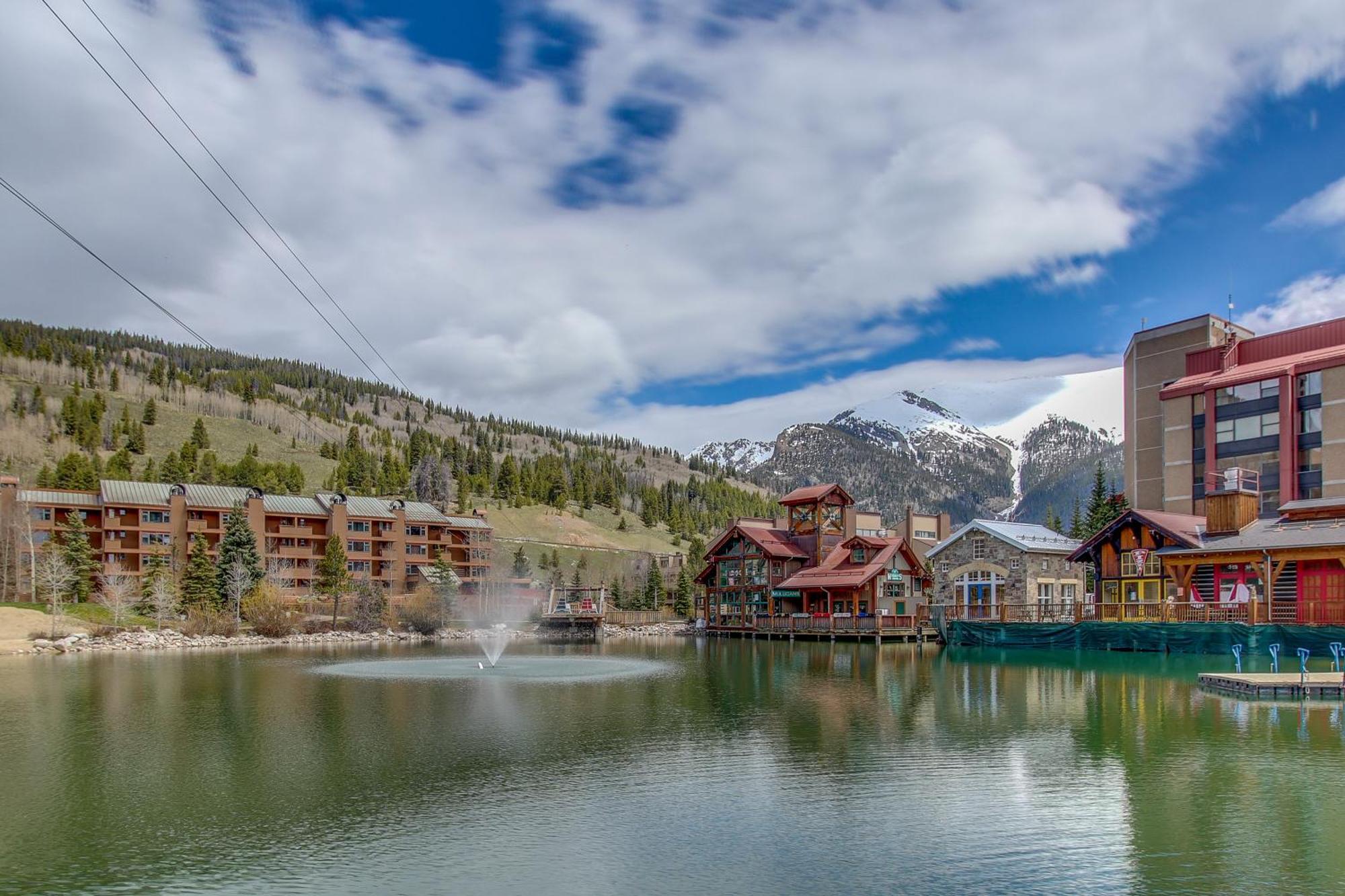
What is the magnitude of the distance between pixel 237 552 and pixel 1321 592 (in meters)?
68.6

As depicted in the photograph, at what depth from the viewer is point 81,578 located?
3027 inches

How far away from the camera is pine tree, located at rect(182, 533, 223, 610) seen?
2872 inches

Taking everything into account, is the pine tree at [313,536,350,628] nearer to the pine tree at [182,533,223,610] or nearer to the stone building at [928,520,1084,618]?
the pine tree at [182,533,223,610]

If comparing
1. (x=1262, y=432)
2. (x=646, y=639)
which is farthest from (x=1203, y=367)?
(x=646, y=639)

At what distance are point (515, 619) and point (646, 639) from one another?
23.8 m

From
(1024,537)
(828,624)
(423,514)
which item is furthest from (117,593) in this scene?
(1024,537)

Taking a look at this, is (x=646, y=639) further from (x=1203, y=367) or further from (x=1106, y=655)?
(x=1203, y=367)

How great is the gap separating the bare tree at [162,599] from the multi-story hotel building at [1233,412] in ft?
234

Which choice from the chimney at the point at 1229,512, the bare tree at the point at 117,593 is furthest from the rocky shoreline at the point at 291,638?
the chimney at the point at 1229,512

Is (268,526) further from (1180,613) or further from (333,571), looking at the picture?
(1180,613)

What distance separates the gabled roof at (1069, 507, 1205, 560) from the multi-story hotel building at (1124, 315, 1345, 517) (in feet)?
37.1

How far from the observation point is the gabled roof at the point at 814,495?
260 feet

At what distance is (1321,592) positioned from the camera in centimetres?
4688

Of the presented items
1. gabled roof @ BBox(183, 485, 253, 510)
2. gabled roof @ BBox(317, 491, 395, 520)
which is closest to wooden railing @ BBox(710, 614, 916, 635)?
gabled roof @ BBox(317, 491, 395, 520)
